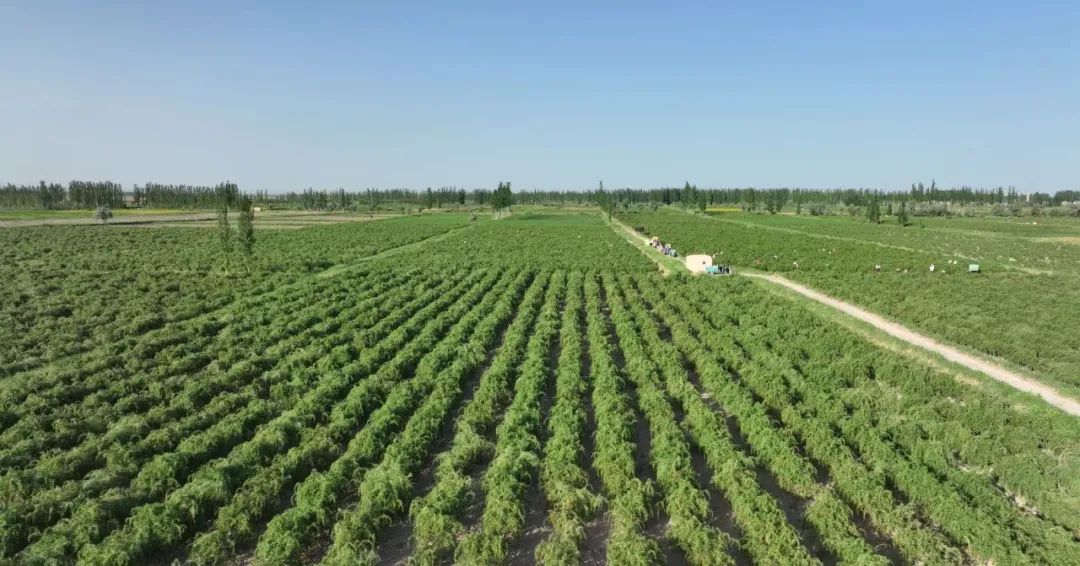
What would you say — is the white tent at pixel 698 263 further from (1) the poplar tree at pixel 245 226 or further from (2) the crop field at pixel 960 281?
(1) the poplar tree at pixel 245 226

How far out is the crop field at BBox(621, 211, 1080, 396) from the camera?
868 inches

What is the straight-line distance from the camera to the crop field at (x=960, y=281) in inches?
868

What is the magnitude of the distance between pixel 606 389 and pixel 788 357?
8.04 meters

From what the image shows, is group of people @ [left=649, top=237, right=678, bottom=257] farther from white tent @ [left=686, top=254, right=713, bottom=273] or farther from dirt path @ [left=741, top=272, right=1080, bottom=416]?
dirt path @ [left=741, top=272, right=1080, bottom=416]

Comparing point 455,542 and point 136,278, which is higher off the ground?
point 136,278


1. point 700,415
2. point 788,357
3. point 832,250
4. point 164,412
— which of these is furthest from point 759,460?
point 832,250

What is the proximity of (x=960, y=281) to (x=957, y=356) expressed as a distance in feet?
67.0

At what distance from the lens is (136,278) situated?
36.7 meters

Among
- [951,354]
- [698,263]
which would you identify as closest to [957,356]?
[951,354]

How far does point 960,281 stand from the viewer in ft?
122

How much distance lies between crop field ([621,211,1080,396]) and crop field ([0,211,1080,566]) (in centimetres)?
31

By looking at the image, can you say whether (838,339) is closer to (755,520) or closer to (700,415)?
(700,415)

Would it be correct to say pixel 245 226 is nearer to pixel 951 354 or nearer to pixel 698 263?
pixel 698 263

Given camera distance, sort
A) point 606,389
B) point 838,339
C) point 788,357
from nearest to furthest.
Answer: point 606,389 < point 788,357 < point 838,339
